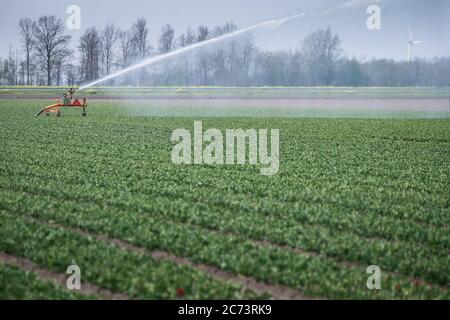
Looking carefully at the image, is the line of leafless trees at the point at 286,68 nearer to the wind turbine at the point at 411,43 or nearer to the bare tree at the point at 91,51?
the wind turbine at the point at 411,43

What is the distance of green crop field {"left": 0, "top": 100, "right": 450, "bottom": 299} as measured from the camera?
5273mm

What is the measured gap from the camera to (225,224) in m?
7.23

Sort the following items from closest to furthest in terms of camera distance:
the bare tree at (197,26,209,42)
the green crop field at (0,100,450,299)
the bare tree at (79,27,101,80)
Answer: the green crop field at (0,100,450,299) < the bare tree at (197,26,209,42) < the bare tree at (79,27,101,80)

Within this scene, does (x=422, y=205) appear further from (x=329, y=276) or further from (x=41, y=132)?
(x=41, y=132)

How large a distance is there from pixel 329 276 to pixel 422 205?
399 cm

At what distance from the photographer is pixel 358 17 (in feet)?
56.1

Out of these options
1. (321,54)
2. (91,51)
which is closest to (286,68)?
(321,54)

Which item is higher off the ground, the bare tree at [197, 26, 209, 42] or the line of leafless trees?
the bare tree at [197, 26, 209, 42]

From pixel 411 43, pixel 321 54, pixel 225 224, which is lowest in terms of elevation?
pixel 225 224

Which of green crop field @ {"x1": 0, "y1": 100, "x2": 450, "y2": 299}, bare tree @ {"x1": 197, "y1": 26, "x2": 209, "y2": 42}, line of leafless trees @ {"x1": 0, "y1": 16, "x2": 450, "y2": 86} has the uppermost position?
bare tree @ {"x1": 197, "y1": 26, "x2": 209, "y2": 42}

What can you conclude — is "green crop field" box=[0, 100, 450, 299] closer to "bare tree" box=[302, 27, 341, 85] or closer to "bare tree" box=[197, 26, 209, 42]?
"bare tree" box=[302, 27, 341, 85]

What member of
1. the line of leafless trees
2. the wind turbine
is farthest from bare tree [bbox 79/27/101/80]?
the wind turbine

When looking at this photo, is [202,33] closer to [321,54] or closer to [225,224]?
[321,54]

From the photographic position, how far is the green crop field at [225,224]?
5.27 meters
